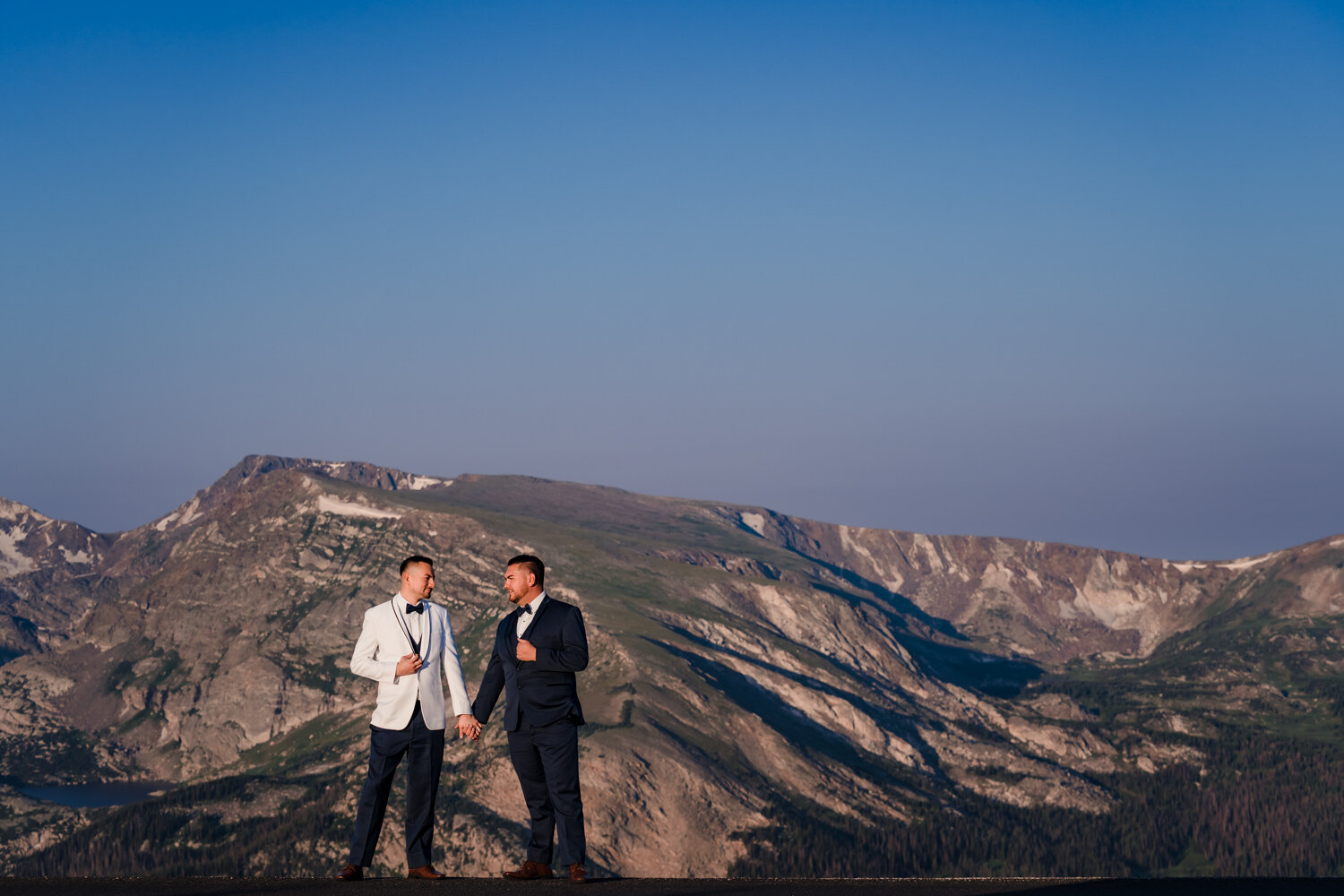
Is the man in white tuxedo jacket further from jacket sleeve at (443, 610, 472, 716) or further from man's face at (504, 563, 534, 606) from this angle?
man's face at (504, 563, 534, 606)

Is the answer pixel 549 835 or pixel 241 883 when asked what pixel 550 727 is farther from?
pixel 241 883

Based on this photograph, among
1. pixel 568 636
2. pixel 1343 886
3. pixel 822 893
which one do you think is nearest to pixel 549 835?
pixel 568 636

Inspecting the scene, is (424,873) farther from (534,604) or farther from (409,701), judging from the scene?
(534,604)

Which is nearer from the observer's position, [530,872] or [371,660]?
[530,872]

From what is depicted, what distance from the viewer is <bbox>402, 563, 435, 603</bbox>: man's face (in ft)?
99.2

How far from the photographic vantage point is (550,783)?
97.5 feet

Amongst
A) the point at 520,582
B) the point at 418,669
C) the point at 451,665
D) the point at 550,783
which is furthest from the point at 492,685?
the point at 550,783

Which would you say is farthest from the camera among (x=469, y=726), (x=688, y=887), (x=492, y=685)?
(x=492, y=685)

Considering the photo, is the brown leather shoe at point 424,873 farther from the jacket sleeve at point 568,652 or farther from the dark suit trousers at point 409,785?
the jacket sleeve at point 568,652

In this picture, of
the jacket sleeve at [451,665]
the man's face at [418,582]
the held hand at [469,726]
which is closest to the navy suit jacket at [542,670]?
the held hand at [469,726]

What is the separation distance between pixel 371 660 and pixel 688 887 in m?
8.84

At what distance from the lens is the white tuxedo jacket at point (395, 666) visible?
30.0 meters

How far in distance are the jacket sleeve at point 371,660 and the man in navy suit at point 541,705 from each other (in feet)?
6.96

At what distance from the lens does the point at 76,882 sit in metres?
29.6
